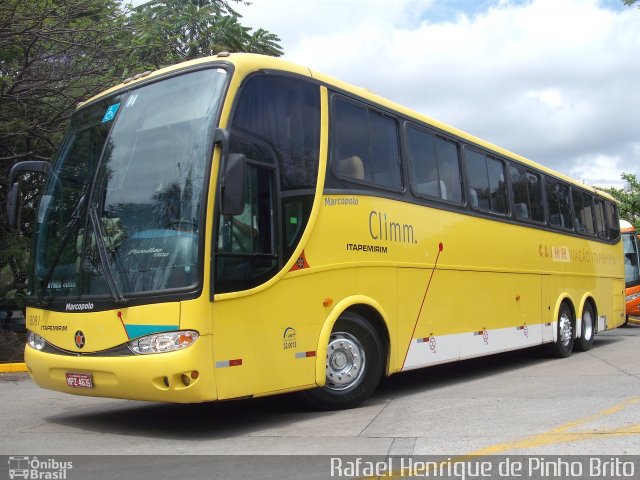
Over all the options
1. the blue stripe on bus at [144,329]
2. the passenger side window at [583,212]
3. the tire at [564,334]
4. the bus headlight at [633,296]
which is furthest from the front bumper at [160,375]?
the bus headlight at [633,296]

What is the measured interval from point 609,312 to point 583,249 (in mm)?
2349

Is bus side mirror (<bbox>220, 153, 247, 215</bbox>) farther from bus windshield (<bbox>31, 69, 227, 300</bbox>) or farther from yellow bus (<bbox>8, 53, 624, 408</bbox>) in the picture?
bus windshield (<bbox>31, 69, 227, 300</bbox>)

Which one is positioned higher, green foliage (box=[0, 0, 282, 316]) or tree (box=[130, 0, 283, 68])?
tree (box=[130, 0, 283, 68])

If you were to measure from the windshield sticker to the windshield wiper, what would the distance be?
1.04m

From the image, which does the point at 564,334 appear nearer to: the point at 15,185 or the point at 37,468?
the point at 15,185

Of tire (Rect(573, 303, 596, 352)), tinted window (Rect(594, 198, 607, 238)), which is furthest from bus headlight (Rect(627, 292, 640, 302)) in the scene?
tire (Rect(573, 303, 596, 352))

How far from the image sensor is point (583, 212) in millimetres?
14766

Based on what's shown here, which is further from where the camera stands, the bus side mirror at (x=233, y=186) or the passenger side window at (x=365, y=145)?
the passenger side window at (x=365, y=145)

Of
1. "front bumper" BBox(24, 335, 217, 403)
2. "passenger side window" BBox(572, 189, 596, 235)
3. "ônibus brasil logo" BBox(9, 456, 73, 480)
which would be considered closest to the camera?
"ônibus brasil logo" BBox(9, 456, 73, 480)

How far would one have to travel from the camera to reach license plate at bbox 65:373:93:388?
607 centimetres

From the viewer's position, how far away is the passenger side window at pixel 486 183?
397 inches

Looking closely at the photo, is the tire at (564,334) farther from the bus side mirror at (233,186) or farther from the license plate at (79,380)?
the license plate at (79,380)

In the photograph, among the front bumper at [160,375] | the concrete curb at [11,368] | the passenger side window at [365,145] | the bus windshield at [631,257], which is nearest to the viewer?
the front bumper at [160,375]

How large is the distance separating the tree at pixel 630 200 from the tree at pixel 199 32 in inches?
981
